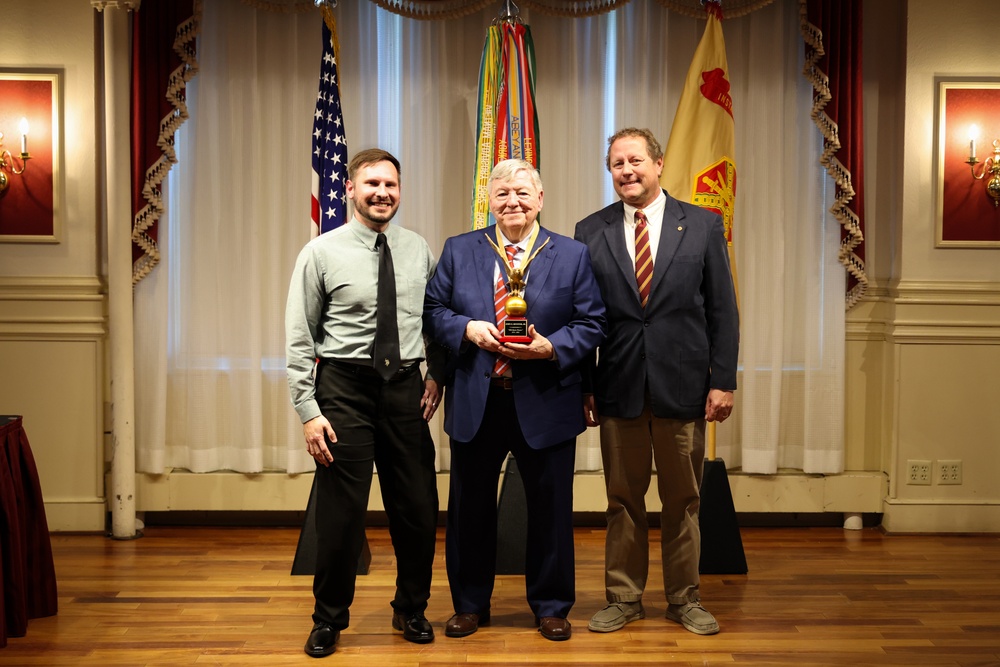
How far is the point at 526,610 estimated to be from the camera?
3.64 m

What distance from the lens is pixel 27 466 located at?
3.49 metres

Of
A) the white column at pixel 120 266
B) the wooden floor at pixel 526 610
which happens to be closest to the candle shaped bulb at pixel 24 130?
the white column at pixel 120 266

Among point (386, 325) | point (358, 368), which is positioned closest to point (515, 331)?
point (386, 325)

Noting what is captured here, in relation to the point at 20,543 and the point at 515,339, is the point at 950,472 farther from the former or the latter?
the point at 20,543

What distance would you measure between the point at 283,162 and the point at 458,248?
1.81m

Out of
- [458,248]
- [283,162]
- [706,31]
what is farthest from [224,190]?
[706,31]

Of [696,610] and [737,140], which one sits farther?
[737,140]

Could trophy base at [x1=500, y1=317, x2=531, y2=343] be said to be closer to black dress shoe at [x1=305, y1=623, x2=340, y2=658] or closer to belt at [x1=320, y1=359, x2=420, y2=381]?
belt at [x1=320, y1=359, x2=420, y2=381]

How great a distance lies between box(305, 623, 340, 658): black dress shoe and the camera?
10.4 feet

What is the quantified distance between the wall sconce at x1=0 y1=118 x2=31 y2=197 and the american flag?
4.56 ft

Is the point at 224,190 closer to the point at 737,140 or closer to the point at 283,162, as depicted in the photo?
the point at 283,162

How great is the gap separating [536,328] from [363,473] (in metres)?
0.71

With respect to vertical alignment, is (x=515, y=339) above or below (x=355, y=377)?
above

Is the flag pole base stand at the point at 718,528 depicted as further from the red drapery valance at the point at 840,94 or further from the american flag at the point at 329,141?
the american flag at the point at 329,141
